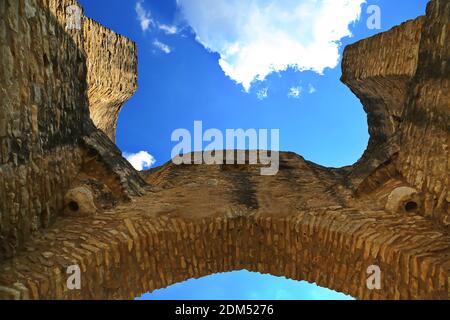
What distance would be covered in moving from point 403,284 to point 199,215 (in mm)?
2229

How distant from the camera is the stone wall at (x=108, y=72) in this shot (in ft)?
25.4

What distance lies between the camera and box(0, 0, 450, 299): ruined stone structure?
13.4 ft

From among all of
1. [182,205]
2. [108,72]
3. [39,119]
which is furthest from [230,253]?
[108,72]

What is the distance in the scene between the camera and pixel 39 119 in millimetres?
4613

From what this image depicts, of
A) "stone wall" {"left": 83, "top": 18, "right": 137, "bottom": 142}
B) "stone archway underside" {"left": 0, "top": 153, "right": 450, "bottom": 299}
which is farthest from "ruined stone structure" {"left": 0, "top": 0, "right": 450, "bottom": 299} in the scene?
"stone wall" {"left": 83, "top": 18, "right": 137, "bottom": 142}

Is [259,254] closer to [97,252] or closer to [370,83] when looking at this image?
[97,252]

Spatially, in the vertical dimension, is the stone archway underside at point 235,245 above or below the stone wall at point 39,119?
below

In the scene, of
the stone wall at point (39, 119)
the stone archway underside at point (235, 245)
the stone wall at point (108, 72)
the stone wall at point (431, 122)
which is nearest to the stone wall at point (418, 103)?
the stone wall at point (431, 122)

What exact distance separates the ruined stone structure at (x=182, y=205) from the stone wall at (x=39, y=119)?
17mm

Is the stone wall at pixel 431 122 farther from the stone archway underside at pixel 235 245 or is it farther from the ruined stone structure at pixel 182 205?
the stone archway underside at pixel 235 245

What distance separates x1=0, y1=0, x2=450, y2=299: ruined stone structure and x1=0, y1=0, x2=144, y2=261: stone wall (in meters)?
0.02

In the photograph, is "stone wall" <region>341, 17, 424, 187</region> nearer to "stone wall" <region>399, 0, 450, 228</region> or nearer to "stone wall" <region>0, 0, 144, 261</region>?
"stone wall" <region>399, 0, 450, 228</region>
